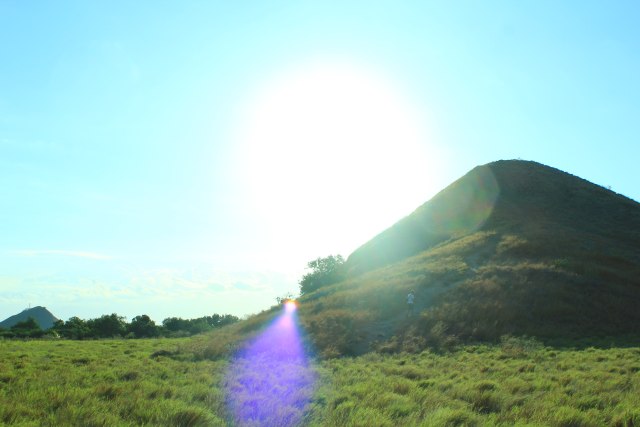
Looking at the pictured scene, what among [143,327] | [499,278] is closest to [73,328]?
[143,327]

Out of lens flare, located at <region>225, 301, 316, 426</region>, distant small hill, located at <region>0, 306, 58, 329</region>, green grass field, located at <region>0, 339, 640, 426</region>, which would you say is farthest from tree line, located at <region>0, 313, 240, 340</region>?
distant small hill, located at <region>0, 306, 58, 329</region>

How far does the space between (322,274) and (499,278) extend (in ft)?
126

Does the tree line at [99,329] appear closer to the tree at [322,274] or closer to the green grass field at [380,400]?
the tree at [322,274]

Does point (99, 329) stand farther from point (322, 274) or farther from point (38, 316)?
point (38, 316)

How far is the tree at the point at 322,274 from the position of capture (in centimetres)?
6681

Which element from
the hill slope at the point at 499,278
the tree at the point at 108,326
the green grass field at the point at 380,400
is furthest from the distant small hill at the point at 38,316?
the green grass field at the point at 380,400

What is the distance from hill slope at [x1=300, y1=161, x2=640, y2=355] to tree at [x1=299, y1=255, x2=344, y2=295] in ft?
15.0

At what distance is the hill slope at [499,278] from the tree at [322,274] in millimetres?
4573

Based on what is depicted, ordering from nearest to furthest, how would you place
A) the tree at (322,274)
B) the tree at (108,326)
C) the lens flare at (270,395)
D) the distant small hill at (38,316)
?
1. the lens flare at (270,395)
2. the tree at (322,274)
3. the tree at (108,326)
4. the distant small hill at (38,316)

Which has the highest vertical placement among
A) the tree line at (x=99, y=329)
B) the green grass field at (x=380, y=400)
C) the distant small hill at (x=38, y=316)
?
the distant small hill at (x=38, y=316)

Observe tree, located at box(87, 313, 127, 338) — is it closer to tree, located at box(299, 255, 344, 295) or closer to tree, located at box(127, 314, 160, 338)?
tree, located at box(127, 314, 160, 338)

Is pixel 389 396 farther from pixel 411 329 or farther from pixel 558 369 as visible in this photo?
pixel 411 329

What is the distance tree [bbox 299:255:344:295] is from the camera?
66812 mm

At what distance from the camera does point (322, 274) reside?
71.0 metres
